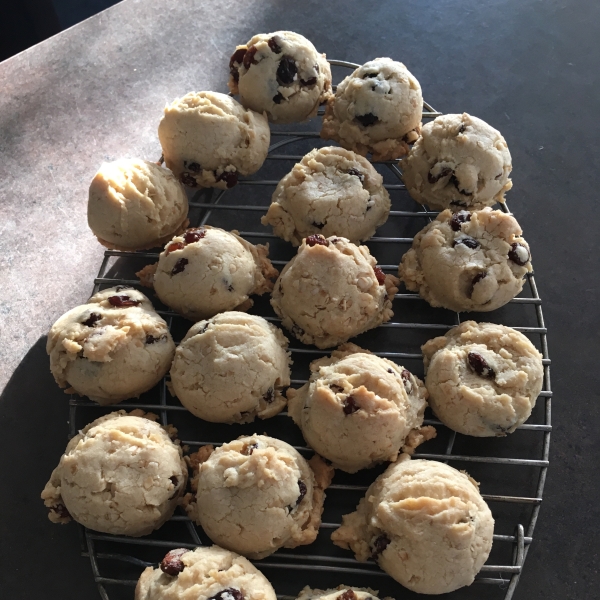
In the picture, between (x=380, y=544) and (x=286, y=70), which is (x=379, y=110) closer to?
(x=286, y=70)

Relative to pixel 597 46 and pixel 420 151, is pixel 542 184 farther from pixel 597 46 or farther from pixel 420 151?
pixel 597 46

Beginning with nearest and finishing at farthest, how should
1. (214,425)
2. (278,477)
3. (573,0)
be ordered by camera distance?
(278,477), (214,425), (573,0)

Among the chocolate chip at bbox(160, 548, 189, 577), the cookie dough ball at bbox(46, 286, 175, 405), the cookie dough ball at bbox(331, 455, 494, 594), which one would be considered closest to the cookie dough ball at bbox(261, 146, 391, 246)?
the cookie dough ball at bbox(46, 286, 175, 405)

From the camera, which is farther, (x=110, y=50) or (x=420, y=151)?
(x=110, y=50)

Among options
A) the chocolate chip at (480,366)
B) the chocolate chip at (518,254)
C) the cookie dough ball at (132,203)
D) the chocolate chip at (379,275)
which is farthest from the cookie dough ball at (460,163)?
the cookie dough ball at (132,203)

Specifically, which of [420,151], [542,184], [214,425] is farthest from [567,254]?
[214,425]

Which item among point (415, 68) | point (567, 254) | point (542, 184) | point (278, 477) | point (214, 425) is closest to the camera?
point (278, 477)

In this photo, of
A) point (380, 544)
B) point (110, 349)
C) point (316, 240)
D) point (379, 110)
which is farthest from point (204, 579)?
point (379, 110)

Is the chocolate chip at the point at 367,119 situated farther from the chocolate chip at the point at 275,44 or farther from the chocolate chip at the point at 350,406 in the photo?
the chocolate chip at the point at 350,406
